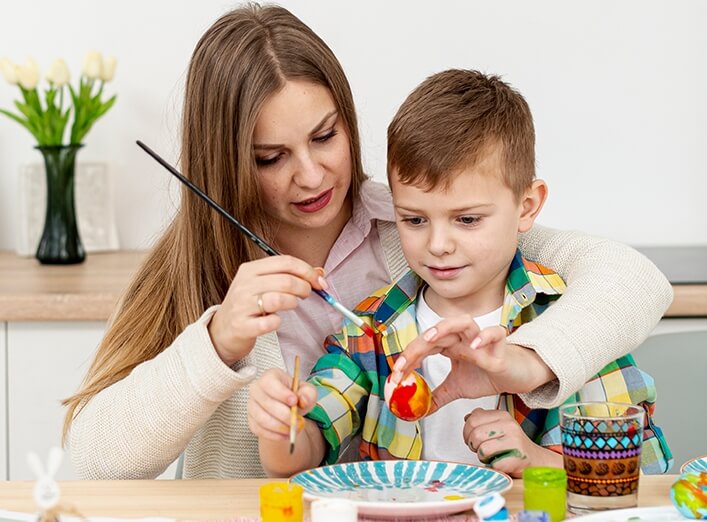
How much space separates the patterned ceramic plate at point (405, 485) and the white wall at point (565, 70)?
4.83ft

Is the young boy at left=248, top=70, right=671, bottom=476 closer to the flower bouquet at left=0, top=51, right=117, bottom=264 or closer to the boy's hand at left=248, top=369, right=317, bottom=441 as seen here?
the boy's hand at left=248, top=369, right=317, bottom=441

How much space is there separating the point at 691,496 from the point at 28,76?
6.33 feet

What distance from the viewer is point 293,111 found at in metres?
1.51

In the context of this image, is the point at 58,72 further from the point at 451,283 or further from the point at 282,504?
the point at 282,504

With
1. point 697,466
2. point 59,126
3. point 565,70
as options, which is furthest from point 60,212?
point 697,466

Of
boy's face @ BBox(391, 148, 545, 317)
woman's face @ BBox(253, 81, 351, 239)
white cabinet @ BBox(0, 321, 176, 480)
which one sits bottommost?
white cabinet @ BBox(0, 321, 176, 480)

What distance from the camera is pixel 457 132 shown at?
1.42m

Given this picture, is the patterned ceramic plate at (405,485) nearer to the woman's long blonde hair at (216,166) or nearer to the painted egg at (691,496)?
the painted egg at (691,496)

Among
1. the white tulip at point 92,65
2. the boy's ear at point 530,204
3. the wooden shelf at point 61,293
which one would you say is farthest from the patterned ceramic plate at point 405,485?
the white tulip at point 92,65

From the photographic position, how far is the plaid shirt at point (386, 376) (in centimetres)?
140

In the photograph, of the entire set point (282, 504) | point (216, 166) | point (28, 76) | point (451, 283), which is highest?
point (28, 76)

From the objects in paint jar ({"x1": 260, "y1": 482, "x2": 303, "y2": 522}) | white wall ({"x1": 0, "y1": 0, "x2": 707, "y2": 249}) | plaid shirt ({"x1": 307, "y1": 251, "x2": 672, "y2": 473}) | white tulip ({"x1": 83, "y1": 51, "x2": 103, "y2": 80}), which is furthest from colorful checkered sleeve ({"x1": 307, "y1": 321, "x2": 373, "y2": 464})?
white tulip ({"x1": 83, "y1": 51, "x2": 103, "y2": 80})

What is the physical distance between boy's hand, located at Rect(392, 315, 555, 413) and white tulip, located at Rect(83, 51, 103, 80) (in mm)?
1546

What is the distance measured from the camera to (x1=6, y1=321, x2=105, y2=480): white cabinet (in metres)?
2.21
